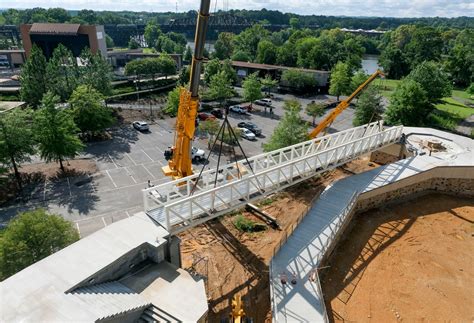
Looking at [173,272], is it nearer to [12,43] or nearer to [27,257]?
[27,257]

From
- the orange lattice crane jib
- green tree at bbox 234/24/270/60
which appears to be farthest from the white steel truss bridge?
green tree at bbox 234/24/270/60

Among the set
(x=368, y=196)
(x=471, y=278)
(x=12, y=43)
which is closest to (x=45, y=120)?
(x=368, y=196)

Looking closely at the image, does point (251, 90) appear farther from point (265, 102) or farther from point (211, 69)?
point (211, 69)

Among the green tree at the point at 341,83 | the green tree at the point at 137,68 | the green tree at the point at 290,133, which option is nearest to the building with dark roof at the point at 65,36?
the green tree at the point at 137,68

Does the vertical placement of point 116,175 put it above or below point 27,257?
below

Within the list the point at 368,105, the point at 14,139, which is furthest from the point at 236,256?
the point at 368,105
